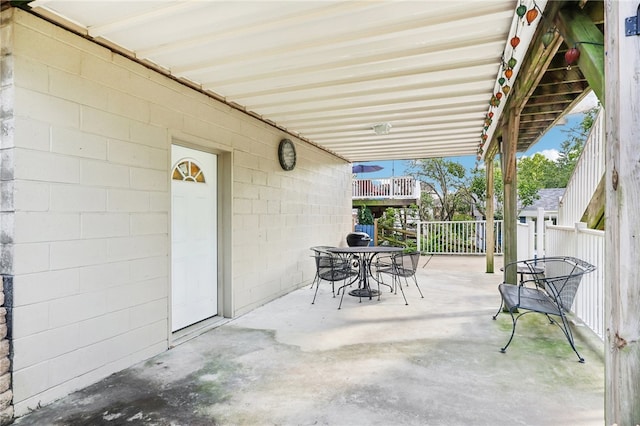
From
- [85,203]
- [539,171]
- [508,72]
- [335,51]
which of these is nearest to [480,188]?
[539,171]

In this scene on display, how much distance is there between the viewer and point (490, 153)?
6621 millimetres

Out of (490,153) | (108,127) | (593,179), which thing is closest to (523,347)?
(593,179)

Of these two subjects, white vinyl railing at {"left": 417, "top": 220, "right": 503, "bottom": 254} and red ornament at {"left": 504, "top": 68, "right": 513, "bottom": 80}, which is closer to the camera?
red ornament at {"left": 504, "top": 68, "right": 513, "bottom": 80}

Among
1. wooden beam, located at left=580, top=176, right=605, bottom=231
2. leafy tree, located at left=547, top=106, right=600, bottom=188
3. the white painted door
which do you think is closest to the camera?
the white painted door

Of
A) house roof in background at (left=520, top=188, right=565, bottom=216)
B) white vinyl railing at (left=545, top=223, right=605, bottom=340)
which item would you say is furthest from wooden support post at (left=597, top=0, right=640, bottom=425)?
house roof in background at (left=520, top=188, right=565, bottom=216)

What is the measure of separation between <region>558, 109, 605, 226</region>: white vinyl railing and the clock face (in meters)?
3.91

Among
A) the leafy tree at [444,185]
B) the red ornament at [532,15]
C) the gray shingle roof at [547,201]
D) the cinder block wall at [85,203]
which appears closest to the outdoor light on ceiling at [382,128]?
the cinder block wall at [85,203]

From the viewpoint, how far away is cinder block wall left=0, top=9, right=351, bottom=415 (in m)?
2.15

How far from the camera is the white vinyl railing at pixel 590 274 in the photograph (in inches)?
126

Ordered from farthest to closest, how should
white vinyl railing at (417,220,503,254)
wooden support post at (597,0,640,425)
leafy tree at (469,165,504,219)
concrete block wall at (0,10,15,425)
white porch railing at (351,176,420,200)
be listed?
white porch railing at (351,176,420,200) → leafy tree at (469,165,504,219) → white vinyl railing at (417,220,503,254) → concrete block wall at (0,10,15,425) → wooden support post at (597,0,640,425)

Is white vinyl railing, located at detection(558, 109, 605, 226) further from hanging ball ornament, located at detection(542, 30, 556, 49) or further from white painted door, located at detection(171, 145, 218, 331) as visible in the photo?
white painted door, located at detection(171, 145, 218, 331)

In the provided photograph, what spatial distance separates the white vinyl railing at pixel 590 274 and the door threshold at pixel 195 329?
147 inches

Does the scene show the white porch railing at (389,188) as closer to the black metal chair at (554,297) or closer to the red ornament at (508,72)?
the black metal chair at (554,297)

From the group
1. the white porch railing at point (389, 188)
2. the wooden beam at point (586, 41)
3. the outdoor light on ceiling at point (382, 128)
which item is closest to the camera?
the wooden beam at point (586, 41)
